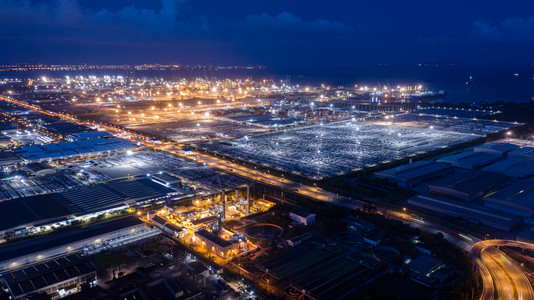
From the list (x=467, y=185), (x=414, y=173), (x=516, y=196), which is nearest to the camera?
(x=516, y=196)

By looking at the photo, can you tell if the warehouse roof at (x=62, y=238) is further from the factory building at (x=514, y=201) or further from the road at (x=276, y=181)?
the factory building at (x=514, y=201)

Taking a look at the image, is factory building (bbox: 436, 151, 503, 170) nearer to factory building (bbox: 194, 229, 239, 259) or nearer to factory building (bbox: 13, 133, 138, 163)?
factory building (bbox: 194, 229, 239, 259)

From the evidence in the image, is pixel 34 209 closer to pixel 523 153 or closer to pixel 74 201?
pixel 74 201

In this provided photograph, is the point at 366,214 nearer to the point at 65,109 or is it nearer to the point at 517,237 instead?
the point at 517,237

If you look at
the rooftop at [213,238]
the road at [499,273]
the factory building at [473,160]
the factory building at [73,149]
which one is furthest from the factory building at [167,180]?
the factory building at [473,160]

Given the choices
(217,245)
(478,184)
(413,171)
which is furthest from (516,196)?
(217,245)

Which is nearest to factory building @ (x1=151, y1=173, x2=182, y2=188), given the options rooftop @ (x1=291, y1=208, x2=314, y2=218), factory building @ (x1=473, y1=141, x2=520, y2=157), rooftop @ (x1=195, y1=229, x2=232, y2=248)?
rooftop @ (x1=195, y1=229, x2=232, y2=248)
